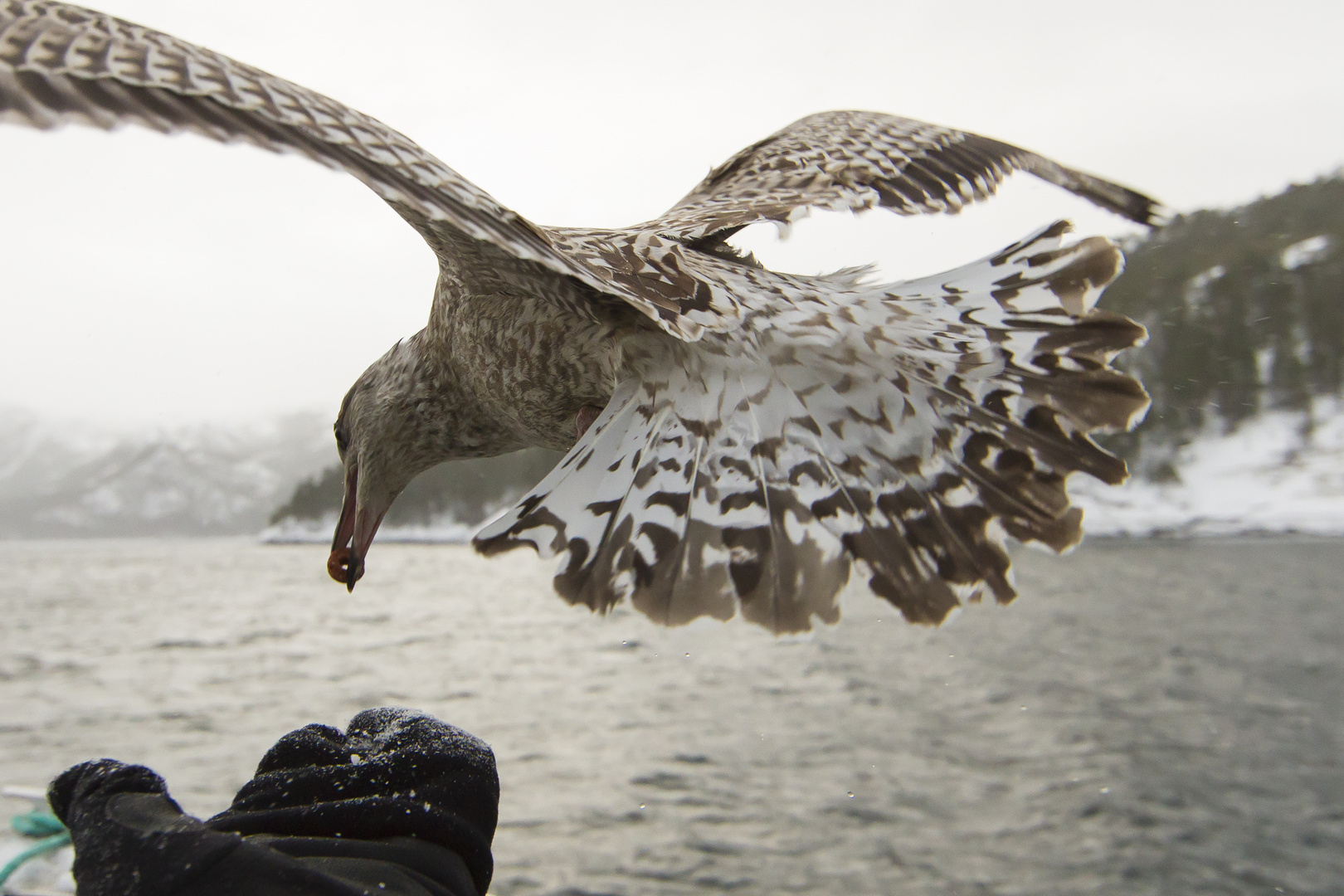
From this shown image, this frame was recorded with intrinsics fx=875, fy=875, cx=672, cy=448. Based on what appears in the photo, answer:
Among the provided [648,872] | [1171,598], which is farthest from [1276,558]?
[648,872]

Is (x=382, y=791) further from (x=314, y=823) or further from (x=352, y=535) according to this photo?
(x=352, y=535)

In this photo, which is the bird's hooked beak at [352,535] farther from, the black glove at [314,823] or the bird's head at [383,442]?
the black glove at [314,823]

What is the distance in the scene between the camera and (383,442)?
2.76m

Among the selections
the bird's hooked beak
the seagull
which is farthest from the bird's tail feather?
the bird's hooked beak

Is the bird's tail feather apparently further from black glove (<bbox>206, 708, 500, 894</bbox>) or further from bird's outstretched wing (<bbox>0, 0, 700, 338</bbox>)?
bird's outstretched wing (<bbox>0, 0, 700, 338</bbox>)

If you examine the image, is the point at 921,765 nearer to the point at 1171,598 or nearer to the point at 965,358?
→ the point at 965,358

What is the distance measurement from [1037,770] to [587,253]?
11375 millimetres

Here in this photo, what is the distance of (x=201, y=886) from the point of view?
1.11 m

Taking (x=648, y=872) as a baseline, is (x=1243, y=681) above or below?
above

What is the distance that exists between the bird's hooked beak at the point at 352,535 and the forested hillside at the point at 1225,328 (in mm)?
54701

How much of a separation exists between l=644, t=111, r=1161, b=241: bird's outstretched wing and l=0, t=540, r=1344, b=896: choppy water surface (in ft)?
4.12

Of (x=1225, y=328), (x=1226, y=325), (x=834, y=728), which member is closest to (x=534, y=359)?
(x=834, y=728)

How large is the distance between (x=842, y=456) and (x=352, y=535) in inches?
61.9

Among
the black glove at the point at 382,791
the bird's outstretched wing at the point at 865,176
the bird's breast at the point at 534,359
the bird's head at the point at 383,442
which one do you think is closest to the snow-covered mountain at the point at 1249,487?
the bird's outstretched wing at the point at 865,176
